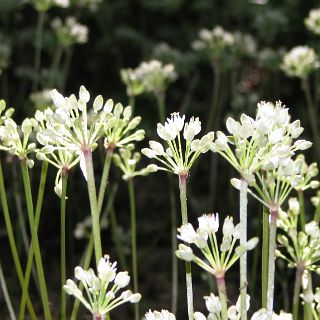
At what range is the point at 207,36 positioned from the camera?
10.7 feet

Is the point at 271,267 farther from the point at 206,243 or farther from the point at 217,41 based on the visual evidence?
the point at 217,41

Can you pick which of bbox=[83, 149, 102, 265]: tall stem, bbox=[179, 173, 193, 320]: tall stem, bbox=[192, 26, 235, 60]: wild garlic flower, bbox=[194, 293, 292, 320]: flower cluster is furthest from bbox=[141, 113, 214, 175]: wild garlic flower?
bbox=[192, 26, 235, 60]: wild garlic flower

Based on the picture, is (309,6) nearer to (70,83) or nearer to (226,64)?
(226,64)

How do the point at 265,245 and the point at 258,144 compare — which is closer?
the point at 258,144

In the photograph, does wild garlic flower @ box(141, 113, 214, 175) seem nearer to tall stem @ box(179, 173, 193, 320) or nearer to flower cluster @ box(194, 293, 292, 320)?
tall stem @ box(179, 173, 193, 320)

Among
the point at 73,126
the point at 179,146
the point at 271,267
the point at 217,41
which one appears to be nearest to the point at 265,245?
the point at 271,267

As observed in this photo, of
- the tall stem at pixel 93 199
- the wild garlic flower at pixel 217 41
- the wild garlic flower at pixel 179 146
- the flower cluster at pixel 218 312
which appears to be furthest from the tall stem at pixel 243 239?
the wild garlic flower at pixel 217 41

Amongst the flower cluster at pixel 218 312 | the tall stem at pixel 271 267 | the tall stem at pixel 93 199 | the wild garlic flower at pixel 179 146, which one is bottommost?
the flower cluster at pixel 218 312

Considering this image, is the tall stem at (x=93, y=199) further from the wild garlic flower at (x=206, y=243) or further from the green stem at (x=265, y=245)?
the green stem at (x=265, y=245)

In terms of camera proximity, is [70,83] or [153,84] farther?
[70,83]

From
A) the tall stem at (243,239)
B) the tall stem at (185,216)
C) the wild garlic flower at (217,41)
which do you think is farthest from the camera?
the wild garlic flower at (217,41)

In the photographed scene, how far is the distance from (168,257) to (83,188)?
2.33ft

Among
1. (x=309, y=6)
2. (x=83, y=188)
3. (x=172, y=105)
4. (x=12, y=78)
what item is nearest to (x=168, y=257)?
(x=83, y=188)

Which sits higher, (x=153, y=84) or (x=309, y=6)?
(x=309, y=6)
